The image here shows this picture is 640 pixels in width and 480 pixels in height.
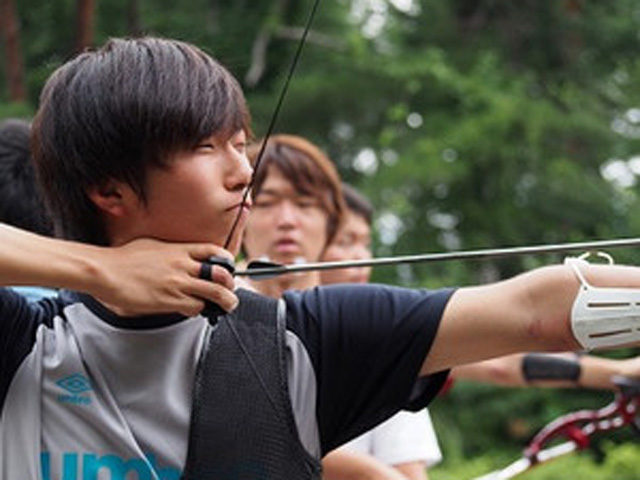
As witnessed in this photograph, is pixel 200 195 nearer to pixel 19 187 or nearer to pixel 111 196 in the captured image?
pixel 111 196

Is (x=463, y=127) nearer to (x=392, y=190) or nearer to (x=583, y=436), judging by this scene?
(x=392, y=190)

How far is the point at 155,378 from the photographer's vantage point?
183 centimetres

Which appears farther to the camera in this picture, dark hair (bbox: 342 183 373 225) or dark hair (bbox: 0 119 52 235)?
dark hair (bbox: 342 183 373 225)

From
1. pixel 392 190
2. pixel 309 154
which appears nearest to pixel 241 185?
pixel 309 154

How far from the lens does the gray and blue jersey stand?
70.7 inches

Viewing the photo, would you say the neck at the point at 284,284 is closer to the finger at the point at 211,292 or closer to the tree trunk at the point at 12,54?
the finger at the point at 211,292

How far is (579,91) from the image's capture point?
14.3 metres

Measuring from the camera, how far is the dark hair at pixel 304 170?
3332mm

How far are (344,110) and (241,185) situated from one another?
11.7 m

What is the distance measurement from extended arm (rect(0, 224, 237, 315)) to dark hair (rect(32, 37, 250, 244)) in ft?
0.41

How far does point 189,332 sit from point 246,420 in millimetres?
156

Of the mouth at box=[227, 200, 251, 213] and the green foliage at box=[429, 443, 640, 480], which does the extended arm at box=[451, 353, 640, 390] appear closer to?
the mouth at box=[227, 200, 251, 213]

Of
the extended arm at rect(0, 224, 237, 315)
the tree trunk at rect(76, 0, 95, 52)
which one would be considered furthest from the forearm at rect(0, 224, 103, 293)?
the tree trunk at rect(76, 0, 95, 52)

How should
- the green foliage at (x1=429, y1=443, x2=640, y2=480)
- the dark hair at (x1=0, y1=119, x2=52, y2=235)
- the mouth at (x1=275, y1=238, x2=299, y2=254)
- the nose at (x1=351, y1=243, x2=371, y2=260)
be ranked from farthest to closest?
the green foliage at (x1=429, y1=443, x2=640, y2=480) < the nose at (x1=351, y1=243, x2=371, y2=260) < the mouth at (x1=275, y1=238, x2=299, y2=254) < the dark hair at (x1=0, y1=119, x2=52, y2=235)
